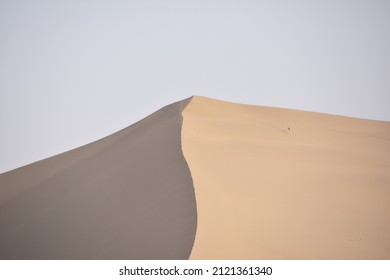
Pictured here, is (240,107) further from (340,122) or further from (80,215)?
(80,215)

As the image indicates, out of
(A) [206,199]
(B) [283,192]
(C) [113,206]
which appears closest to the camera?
(A) [206,199]

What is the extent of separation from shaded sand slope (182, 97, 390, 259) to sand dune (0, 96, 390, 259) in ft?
0.08

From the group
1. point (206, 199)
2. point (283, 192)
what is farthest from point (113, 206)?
point (283, 192)

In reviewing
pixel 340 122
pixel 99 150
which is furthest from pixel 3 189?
pixel 340 122

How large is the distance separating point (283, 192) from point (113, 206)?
3.12 metres

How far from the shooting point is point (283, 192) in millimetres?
9664

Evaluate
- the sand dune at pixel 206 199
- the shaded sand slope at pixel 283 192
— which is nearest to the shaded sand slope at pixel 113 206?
the sand dune at pixel 206 199

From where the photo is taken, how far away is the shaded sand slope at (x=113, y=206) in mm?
8000

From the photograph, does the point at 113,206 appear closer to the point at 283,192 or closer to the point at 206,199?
the point at 206,199

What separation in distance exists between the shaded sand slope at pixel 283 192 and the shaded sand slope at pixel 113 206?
0.35 metres

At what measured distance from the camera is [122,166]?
11328mm

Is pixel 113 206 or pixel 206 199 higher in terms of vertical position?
pixel 113 206

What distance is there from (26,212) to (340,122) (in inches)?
476
